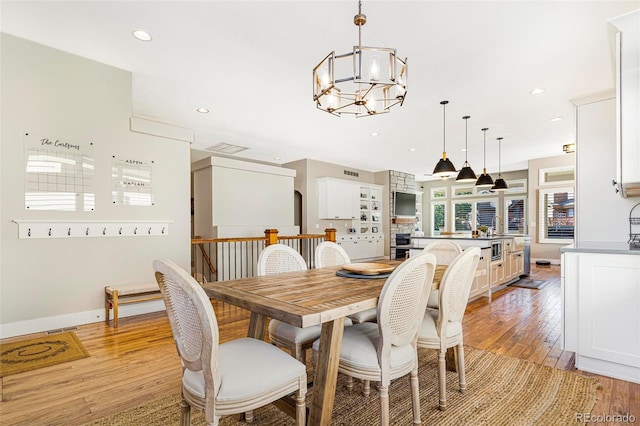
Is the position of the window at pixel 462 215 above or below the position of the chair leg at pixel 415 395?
above

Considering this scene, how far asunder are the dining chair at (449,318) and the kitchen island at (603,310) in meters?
1.03

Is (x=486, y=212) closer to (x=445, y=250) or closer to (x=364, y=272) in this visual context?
(x=445, y=250)

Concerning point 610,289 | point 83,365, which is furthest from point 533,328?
point 83,365

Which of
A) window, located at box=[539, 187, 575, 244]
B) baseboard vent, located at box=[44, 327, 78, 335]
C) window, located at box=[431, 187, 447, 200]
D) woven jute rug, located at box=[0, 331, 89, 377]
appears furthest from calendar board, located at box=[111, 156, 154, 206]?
window, located at box=[431, 187, 447, 200]

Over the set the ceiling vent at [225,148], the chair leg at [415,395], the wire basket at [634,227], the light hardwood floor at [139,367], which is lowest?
the light hardwood floor at [139,367]

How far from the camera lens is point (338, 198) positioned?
8.40 meters

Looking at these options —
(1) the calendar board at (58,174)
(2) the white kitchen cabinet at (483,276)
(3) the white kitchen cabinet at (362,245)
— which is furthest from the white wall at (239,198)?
(2) the white kitchen cabinet at (483,276)

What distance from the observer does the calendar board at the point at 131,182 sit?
3.61 metres

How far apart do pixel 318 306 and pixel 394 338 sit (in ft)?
1.47

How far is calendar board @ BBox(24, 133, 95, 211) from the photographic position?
3074mm

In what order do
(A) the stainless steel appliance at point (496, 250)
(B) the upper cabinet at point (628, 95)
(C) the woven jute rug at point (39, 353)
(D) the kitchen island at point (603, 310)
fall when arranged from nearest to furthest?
(B) the upper cabinet at point (628, 95), (D) the kitchen island at point (603, 310), (C) the woven jute rug at point (39, 353), (A) the stainless steel appliance at point (496, 250)

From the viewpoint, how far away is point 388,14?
2564mm

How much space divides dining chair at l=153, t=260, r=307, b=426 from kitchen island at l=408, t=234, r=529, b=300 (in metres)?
3.39

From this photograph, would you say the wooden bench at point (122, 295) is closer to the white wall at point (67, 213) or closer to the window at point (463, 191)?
the white wall at point (67, 213)
